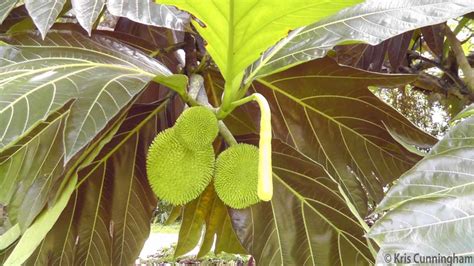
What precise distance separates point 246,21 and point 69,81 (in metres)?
0.19

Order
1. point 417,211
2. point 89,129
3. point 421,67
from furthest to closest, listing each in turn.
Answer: point 421,67 < point 89,129 < point 417,211

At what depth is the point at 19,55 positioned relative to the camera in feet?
1.94

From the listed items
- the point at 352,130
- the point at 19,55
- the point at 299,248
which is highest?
the point at 19,55

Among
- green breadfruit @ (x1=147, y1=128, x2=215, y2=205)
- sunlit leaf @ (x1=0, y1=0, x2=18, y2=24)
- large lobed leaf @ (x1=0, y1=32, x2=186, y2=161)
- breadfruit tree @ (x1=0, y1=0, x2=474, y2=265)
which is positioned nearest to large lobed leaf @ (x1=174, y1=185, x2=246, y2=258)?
breadfruit tree @ (x1=0, y1=0, x2=474, y2=265)

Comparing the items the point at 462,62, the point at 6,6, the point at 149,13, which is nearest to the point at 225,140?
the point at 149,13

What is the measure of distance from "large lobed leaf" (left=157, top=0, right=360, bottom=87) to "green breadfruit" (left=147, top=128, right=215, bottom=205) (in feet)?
0.40

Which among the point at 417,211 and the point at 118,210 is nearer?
the point at 417,211

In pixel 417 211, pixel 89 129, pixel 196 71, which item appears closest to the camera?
pixel 417 211

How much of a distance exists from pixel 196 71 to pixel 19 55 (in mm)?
235

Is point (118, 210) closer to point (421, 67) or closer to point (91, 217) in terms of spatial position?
point (91, 217)

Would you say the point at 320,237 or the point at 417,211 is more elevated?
the point at 417,211

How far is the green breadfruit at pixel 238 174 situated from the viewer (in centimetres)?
63

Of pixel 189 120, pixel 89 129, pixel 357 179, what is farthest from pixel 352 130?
pixel 89 129

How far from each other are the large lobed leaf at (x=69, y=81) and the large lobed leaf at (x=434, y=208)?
26cm
